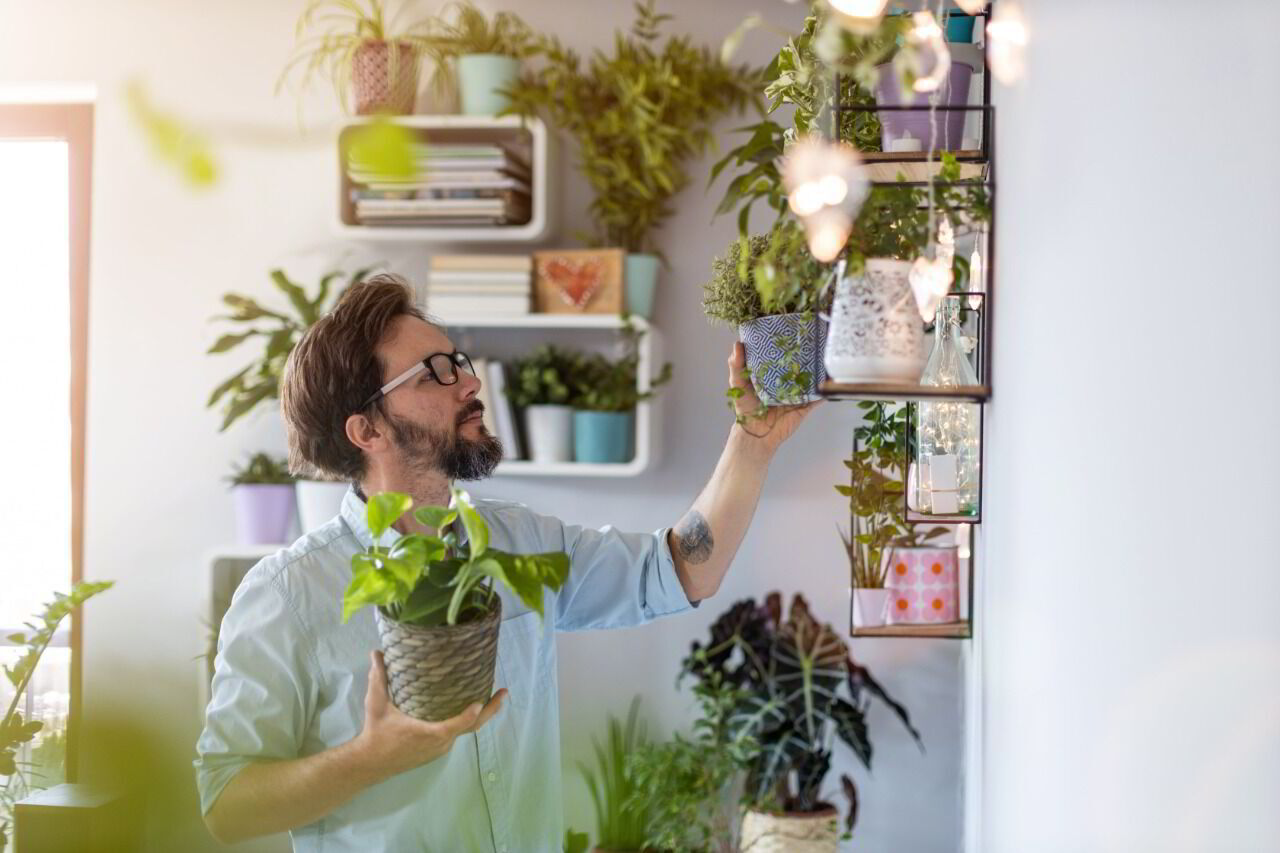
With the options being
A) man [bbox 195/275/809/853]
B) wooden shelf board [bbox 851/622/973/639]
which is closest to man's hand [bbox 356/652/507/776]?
man [bbox 195/275/809/853]

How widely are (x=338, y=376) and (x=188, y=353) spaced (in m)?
1.48

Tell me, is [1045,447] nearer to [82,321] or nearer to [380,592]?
[380,592]

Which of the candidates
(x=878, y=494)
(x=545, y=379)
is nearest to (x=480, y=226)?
(x=545, y=379)

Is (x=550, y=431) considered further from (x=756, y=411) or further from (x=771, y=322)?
(x=771, y=322)

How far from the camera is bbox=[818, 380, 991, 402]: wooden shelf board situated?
0.99 m

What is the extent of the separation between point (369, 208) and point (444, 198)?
18cm

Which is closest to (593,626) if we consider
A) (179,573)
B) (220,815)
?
(220,815)

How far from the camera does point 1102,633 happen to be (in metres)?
0.72

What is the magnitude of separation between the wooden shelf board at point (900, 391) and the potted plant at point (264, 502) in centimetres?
203

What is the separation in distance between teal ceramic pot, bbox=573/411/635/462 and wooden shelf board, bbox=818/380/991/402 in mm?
1671

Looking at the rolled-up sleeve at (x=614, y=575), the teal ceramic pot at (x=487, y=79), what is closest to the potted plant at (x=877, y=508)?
the rolled-up sleeve at (x=614, y=575)

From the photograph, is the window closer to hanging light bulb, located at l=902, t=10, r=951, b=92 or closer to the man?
the man

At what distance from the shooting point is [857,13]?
3.22 ft

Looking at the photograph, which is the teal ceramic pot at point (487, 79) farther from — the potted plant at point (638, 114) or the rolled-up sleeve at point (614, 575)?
the rolled-up sleeve at point (614, 575)
